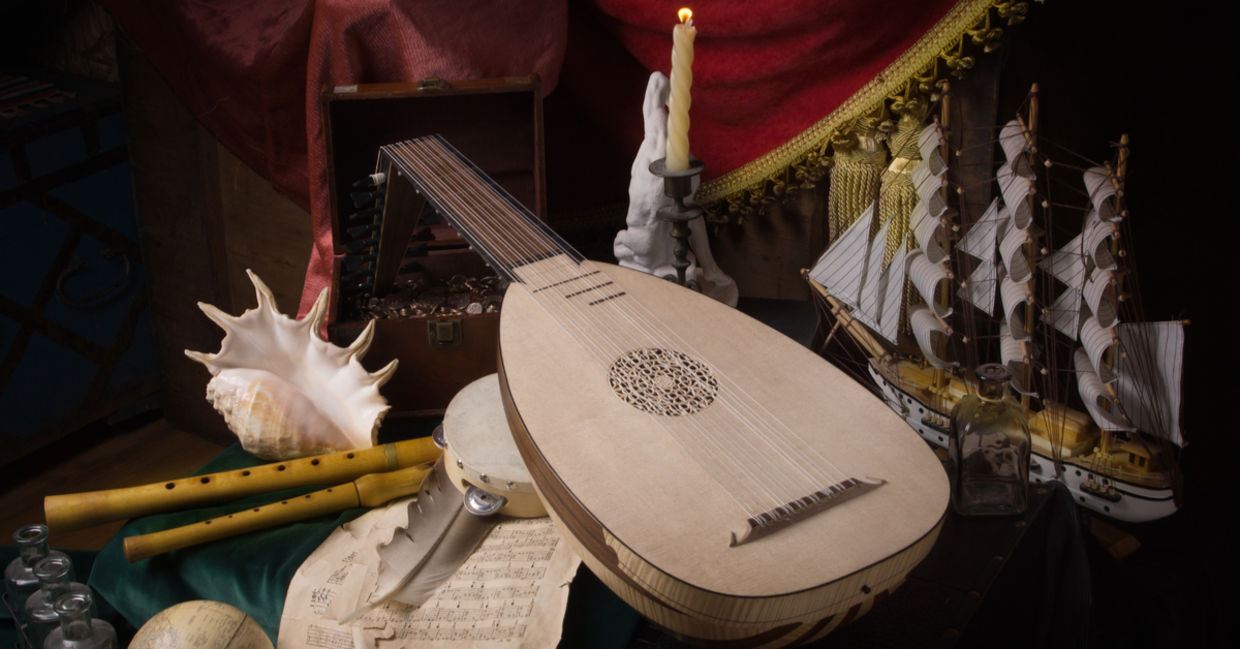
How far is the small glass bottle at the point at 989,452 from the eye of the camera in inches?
50.1

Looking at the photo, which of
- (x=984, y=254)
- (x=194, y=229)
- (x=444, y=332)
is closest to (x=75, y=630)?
(x=444, y=332)

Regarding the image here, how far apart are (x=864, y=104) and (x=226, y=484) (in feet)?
3.70

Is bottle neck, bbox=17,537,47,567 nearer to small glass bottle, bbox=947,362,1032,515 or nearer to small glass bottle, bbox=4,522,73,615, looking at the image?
small glass bottle, bbox=4,522,73,615

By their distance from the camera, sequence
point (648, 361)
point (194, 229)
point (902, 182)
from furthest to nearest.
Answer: point (194, 229), point (902, 182), point (648, 361)

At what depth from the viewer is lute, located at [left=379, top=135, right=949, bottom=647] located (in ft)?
3.12

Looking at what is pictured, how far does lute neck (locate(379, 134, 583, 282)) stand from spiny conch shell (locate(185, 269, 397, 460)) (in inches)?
8.9

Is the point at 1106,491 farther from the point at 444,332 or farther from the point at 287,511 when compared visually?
the point at 287,511

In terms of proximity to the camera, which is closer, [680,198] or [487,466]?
[487,466]

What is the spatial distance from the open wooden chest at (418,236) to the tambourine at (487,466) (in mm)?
265

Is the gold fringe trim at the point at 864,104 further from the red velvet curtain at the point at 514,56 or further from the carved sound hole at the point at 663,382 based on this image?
the carved sound hole at the point at 663,382

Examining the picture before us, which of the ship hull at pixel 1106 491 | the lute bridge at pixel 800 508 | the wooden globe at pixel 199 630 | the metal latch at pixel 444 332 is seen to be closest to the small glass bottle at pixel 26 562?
the wooden globe at pixel 199 630

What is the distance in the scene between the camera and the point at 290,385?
5.12ft

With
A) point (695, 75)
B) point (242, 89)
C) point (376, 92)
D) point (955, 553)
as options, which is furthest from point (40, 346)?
point (955, 553)

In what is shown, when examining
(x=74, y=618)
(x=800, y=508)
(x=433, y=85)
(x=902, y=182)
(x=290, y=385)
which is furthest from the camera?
(x=433, y=85)
